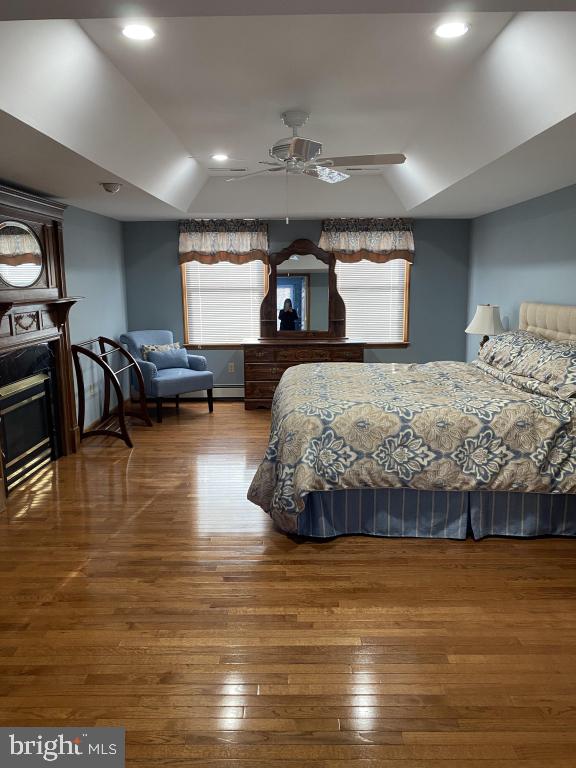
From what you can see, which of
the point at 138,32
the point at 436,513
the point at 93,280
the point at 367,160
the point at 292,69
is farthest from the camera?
the point at 93,280

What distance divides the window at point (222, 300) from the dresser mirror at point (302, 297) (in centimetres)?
25

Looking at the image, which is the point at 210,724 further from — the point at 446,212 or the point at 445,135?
the point at 446,212

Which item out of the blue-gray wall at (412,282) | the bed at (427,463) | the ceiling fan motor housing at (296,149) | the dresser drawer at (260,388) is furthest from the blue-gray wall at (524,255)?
the dresser drawer at (260,388)

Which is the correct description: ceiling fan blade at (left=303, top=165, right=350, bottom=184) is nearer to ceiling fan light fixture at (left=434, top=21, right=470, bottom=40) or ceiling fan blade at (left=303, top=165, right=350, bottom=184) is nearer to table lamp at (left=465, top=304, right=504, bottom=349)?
ceiling fan light fixture at (left=434, top=21, right=470, bottom=40)

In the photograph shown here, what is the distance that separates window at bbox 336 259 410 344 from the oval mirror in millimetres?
3676

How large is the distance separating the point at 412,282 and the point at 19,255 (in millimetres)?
4527

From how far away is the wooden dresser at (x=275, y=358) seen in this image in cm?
655

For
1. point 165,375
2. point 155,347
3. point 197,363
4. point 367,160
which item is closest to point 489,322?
point 367,160

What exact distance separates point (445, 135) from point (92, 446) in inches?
156

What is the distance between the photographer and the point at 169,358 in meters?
6.50

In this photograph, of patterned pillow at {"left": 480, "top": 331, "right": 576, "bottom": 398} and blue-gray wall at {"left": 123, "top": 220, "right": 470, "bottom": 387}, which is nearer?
patterned pillow at {"left": 480, "top": 331, "right": 576, "bottom": 398}

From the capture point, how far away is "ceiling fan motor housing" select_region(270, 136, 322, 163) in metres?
3.52

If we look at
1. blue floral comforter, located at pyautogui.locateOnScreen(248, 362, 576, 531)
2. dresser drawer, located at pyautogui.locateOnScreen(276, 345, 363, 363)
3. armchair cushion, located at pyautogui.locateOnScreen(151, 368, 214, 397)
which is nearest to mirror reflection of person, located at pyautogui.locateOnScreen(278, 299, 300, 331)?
dresser drawer, located at pyautogui.locateOnScreen(276, 345, 363, 363)

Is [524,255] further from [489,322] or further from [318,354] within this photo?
[318,354]
